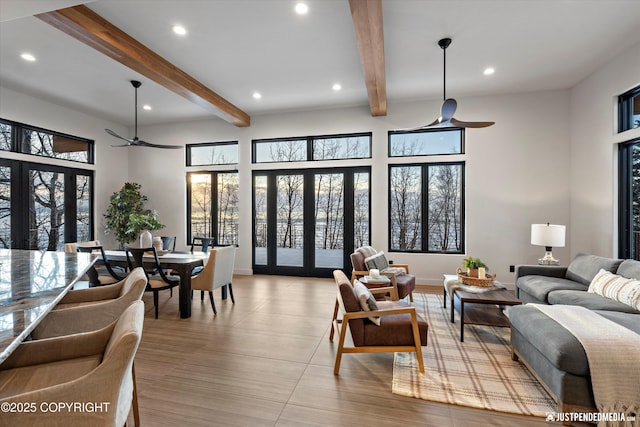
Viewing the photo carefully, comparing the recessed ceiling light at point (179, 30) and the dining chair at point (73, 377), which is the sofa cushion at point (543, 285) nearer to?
the dining chair at point (73, 377)

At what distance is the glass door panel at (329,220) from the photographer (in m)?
6.04

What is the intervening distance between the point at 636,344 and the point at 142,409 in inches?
132

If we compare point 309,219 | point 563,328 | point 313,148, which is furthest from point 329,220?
point 563,328

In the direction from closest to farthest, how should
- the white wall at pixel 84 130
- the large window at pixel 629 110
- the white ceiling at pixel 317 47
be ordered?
1. the white ceiling at pixel 317 47
2. the large window at pixel 629 110
3. the white wall at pixel 84 130

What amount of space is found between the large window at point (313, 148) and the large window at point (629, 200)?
3.75 meters

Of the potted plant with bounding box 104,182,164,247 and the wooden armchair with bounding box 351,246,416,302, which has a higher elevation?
the potted plant with bounding box 104,182,164,247

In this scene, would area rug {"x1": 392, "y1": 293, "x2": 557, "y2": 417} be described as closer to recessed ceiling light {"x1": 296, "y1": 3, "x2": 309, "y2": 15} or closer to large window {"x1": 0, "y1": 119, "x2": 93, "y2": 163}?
recessed ceiling light {"x1": 296, "y1": 3, "x2": 309, "y2": 15}

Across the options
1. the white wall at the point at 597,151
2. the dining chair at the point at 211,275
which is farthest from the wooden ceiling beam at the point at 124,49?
the white wall at the point at 597,151

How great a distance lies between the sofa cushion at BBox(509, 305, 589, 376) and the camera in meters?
1.90

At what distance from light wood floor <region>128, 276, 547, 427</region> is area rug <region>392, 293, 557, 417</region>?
0.30 feet

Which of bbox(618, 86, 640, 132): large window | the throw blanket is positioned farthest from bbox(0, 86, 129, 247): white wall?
bbox(618, 86, 640, 132): large window

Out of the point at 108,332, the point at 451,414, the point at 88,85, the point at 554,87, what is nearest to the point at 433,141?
the point at 554,87

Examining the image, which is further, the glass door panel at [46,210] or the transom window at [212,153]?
the transom window at [212,153]

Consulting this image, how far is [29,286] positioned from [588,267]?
549 cm
